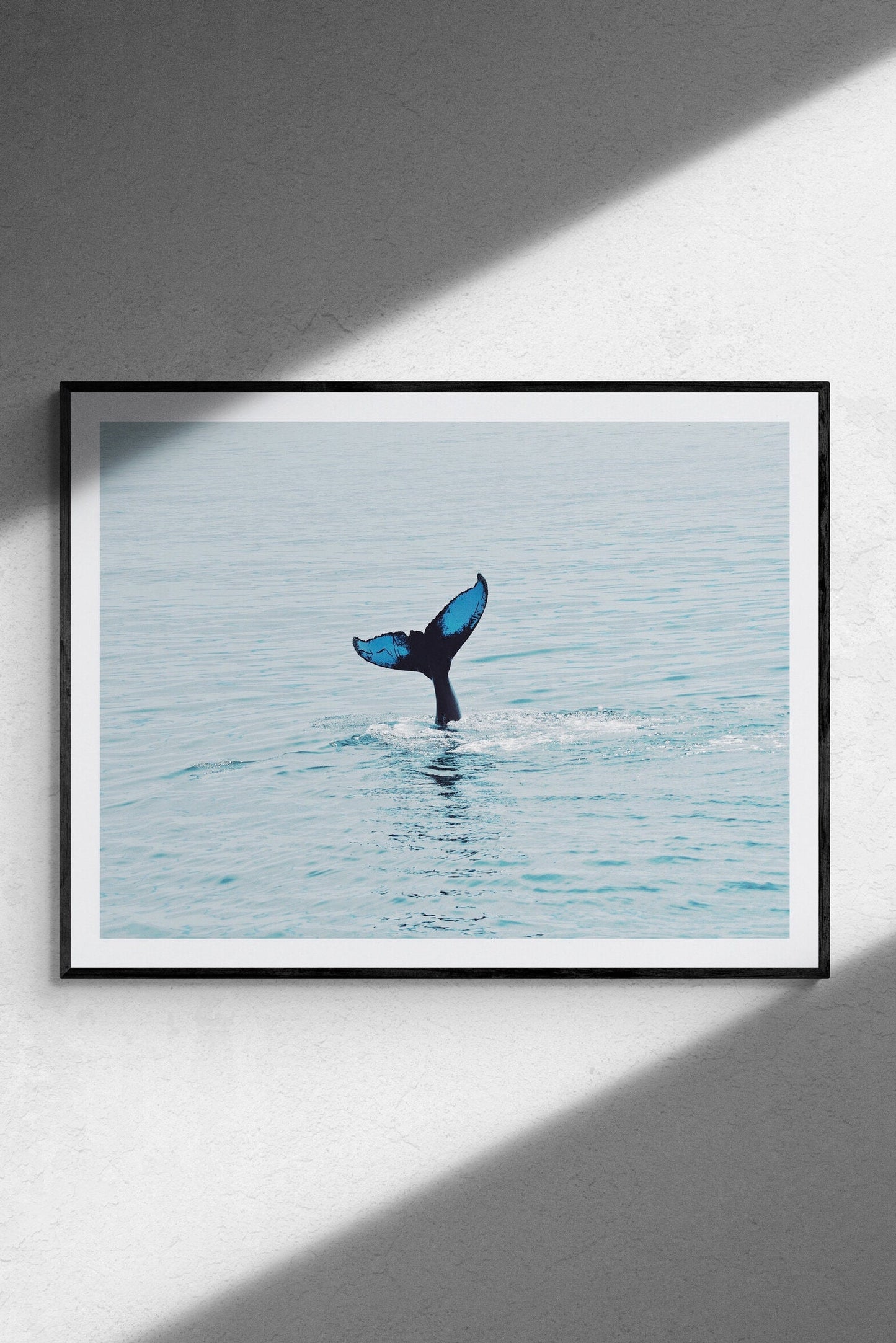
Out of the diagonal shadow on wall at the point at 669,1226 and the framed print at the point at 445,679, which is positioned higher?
the framed print at the point at 445,679

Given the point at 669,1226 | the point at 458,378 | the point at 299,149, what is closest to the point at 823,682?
the point at 458,378

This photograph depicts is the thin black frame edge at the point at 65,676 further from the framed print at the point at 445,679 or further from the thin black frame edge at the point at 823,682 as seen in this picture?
the thin black frame edge at the point at 823,682

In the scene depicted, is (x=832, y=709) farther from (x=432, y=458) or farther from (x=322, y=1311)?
(x=322, y=1311)

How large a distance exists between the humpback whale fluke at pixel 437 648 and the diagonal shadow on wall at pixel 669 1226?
0.62 metres

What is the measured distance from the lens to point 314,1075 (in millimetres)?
1595

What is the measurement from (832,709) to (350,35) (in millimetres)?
1224

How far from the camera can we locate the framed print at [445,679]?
1.58 meters

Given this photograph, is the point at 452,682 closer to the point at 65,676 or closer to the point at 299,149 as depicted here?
the point at 65,676

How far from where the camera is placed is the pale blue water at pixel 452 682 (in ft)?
5.19

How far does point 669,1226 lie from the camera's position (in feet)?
5.20

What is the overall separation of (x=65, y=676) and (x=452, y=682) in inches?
22.1

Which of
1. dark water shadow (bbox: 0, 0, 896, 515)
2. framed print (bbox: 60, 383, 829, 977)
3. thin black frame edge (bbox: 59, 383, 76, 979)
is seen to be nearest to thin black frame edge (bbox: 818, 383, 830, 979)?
framed print (bbox: 60, 383, 829, 977)

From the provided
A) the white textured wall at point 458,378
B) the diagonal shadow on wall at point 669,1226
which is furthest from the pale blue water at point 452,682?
the diagonal shadow on wall at point 669,1226

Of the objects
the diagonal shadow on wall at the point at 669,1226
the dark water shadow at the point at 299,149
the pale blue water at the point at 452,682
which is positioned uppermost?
the dark water shadow at the point at 299,149
